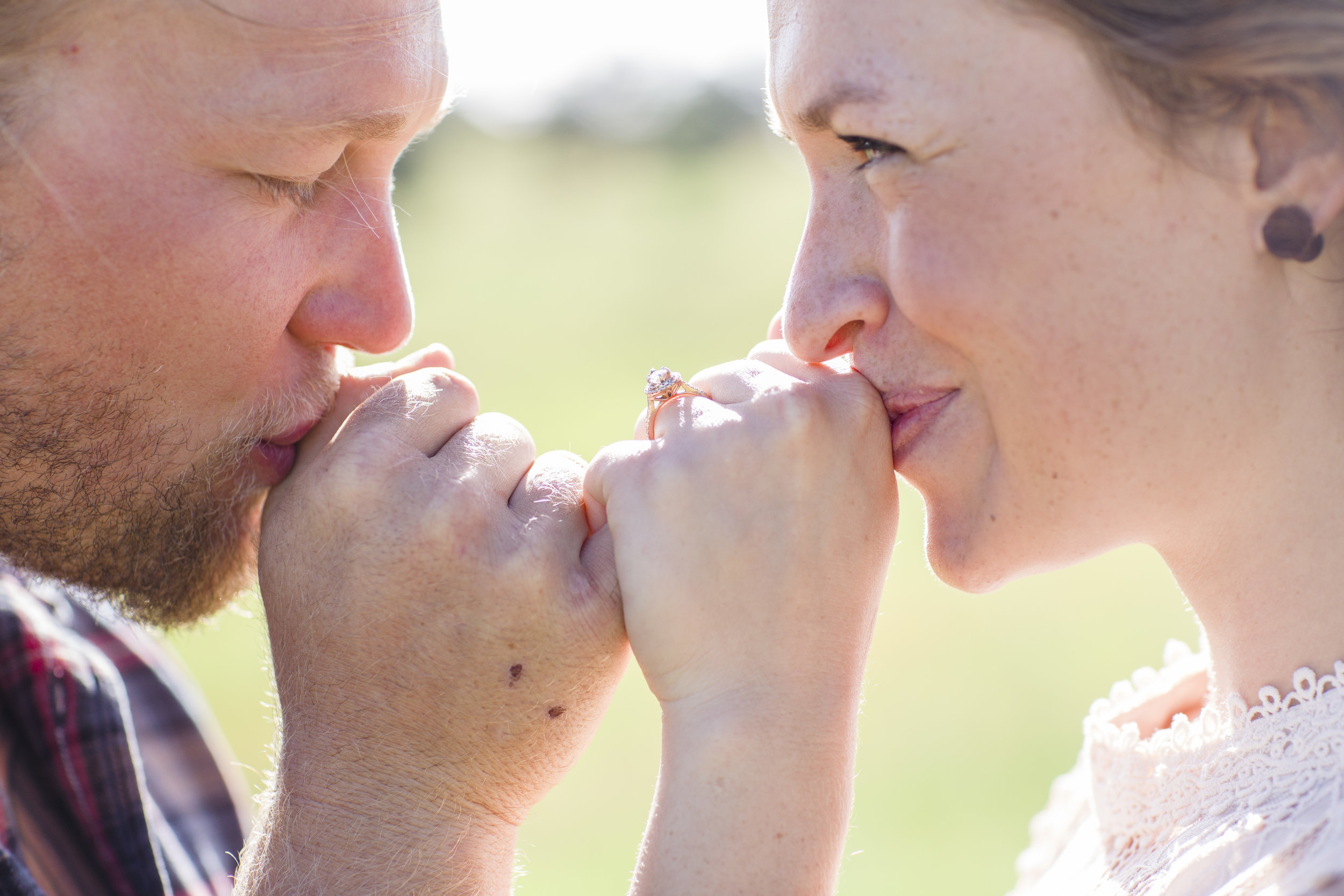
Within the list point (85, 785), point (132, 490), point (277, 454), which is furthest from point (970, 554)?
point (85, 785)

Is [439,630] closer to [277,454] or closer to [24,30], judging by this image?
[277,454]

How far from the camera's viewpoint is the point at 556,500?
6.26ft

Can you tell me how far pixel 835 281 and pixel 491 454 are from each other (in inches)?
27.3

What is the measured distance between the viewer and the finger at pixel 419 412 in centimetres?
196

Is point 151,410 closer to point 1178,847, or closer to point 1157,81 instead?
point 1157,81

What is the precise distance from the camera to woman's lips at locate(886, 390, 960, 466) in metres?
1.75

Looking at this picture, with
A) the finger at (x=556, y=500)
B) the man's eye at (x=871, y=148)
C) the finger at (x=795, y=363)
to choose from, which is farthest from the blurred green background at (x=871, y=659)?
the man's eye at (x=871, y=148)

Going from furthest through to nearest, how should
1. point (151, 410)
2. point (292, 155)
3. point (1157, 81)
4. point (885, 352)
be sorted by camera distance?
1. point (151, 410)
2. point (292, 155)
3. point (885, 352)
4. point (1157, 81)

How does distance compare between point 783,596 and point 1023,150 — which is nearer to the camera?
point 1023,150

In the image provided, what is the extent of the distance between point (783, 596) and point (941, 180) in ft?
2.22

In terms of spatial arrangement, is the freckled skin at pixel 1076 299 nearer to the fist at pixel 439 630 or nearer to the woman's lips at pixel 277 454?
the fist at pixel 439 630

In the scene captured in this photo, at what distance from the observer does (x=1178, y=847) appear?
66.6 inches

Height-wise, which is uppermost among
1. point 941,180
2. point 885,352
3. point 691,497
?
point 941,180

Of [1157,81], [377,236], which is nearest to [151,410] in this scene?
[377,236]
